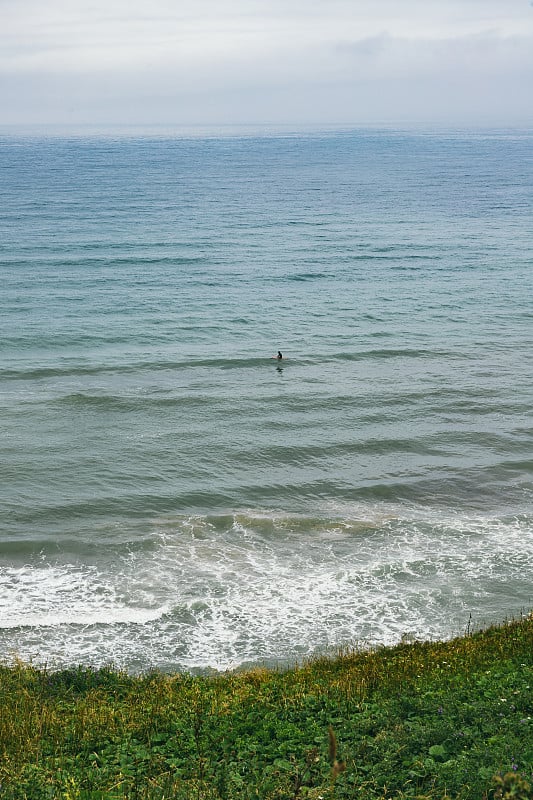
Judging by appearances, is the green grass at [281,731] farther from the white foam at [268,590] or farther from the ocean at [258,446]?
the ocean at [258,446]

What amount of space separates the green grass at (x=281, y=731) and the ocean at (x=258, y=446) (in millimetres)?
2991

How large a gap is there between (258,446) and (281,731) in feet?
57.2

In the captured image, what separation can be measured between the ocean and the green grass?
2991mm

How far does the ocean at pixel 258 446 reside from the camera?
18641 mm

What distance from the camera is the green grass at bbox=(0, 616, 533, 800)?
32.1ft

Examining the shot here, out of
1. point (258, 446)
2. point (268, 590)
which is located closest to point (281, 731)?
point (268, 590)

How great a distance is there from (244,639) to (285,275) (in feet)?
133

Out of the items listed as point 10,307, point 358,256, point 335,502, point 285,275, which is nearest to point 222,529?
point 335,502

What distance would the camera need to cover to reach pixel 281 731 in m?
11.2

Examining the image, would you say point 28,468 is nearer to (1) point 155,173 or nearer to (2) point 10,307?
(2) point 10,307

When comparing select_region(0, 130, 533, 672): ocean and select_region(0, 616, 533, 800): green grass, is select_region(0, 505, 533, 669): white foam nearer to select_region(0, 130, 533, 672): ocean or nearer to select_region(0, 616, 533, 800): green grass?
select_region(0, 130, 533, 672): ocean

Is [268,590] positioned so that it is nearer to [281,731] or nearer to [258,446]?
[281,731]

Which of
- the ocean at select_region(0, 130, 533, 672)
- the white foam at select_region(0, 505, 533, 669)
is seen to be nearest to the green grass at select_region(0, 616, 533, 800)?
the white foam at select_region(0, 505, 533, 669)

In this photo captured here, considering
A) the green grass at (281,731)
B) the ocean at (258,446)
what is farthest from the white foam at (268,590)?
the green grass at (281,731)
